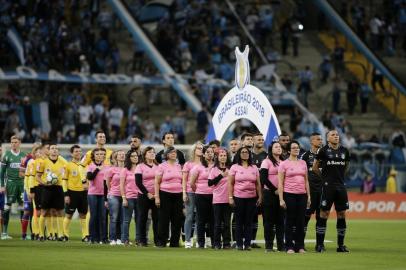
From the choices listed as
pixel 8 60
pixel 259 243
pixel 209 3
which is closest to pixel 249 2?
Result: pixel 209 3

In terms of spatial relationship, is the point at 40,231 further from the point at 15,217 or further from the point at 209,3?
the point at 209,3

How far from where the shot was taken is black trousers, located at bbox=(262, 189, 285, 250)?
74.1ft

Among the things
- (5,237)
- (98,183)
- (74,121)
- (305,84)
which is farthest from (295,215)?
(305,84)

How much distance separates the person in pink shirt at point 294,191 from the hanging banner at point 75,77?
22109mm

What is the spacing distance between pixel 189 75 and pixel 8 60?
705cm

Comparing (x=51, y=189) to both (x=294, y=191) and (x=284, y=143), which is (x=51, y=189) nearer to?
(x=284, y=143)

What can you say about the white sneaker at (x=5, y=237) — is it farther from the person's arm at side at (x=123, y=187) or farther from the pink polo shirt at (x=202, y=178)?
the pink polo shirt at (x=202, y=178)

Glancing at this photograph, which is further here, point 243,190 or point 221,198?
point 221,198

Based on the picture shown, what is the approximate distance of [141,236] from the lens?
24484 mm

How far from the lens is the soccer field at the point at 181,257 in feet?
62.2

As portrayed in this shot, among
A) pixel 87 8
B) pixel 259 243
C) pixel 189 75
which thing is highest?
pixel 87 8

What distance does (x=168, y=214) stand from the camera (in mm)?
23984

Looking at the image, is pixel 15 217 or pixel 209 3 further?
pixel 209 3

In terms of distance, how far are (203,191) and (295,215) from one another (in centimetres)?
243
